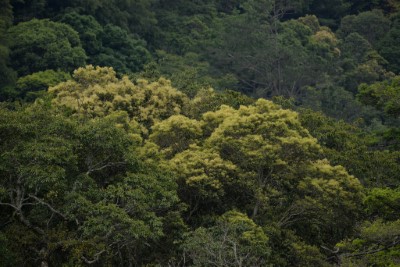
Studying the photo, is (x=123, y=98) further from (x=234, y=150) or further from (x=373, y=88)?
(x=373, y=88)

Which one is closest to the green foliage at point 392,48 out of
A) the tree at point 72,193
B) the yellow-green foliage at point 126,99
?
the yellow-green foliage at point 126,99

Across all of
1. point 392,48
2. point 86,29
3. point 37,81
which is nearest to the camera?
point 37,81

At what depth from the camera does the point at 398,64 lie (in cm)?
5566

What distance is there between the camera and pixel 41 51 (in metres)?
41.0

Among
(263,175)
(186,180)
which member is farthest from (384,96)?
(186,180)

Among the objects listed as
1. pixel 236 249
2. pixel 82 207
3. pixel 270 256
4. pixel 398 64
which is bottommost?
pixel 398 64

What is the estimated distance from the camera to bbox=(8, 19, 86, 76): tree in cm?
4019

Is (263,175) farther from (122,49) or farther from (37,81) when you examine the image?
(122,49)

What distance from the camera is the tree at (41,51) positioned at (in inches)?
1582

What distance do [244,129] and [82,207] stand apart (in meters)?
6.82

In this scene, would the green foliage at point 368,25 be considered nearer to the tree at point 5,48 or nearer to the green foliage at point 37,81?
the tree at point 5,48

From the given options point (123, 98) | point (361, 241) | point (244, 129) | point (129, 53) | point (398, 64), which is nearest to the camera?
point (361, 241)

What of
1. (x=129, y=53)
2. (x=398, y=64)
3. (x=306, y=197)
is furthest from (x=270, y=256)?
(x=398, y=64)

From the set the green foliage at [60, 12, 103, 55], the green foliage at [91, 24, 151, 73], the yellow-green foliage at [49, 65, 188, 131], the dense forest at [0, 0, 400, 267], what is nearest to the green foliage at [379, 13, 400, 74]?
the green foliage at [91, 24, 151, 73]
